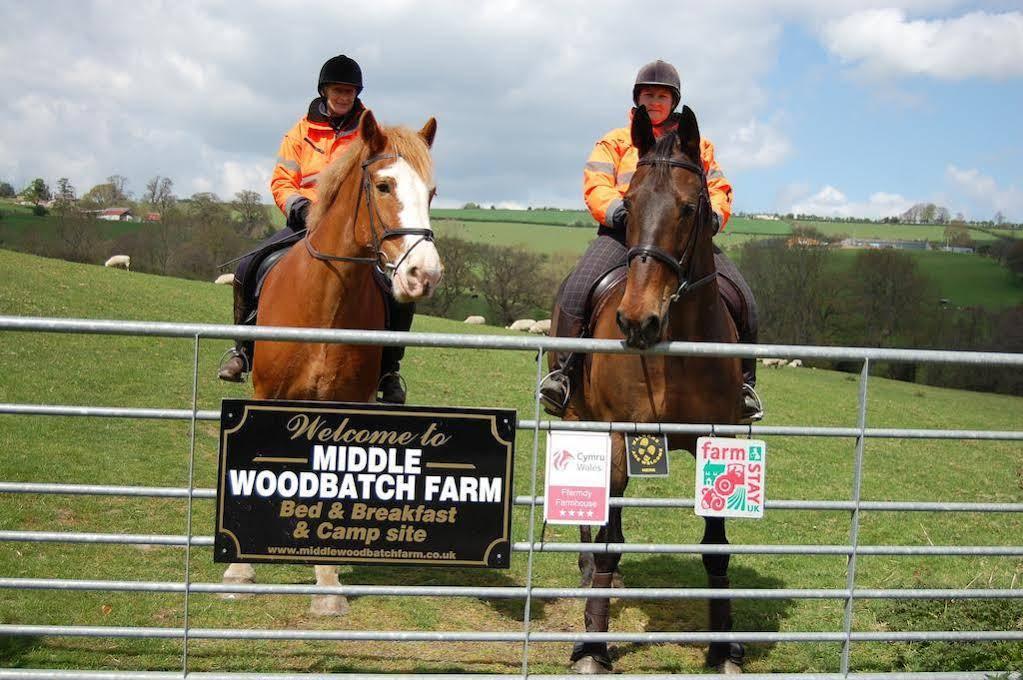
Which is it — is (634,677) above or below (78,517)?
above

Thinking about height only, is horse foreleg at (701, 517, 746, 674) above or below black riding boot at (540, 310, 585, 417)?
below

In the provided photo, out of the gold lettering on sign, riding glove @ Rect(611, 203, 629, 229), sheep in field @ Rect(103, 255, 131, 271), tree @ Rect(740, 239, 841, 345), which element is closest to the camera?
the gold lettering on sign

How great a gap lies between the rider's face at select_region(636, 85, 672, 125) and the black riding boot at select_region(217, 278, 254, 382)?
10.7 ft

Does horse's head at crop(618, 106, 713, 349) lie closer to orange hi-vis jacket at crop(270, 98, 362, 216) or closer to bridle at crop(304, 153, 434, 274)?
bridle at crop(304, 153, 434, 274)

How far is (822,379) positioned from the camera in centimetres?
2891

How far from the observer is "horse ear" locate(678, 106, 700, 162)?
4.34m

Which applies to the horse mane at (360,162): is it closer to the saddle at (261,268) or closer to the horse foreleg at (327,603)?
the saddle at (261,268)

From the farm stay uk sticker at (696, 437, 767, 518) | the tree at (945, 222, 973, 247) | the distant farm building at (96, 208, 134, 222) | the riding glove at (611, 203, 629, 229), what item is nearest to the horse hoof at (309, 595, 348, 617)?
the farm stay uk sticker at (696, 437, 767, 518)

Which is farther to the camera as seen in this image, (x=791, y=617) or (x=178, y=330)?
(x=791, y=617)

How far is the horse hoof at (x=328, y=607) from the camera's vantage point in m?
5.50

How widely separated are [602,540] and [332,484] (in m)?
1.65

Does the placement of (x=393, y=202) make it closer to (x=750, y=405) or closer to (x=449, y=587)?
(x=449, y=587)

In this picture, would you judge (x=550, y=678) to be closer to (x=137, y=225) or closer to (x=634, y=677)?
(x=634, y=677)

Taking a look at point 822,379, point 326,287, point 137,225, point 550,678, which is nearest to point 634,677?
point 550,678
